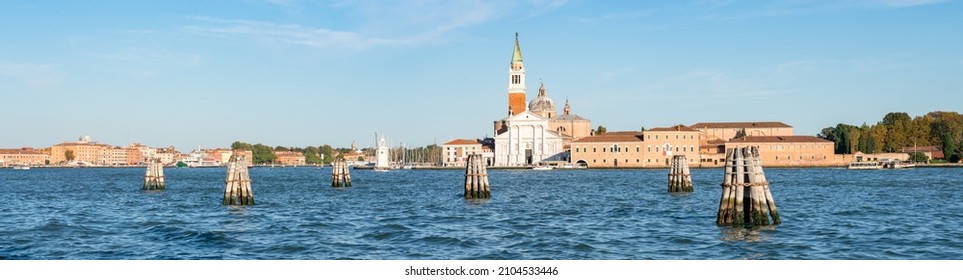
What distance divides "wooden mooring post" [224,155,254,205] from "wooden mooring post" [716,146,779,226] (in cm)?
1562

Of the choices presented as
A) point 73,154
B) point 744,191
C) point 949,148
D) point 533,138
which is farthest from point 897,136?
point 73,154

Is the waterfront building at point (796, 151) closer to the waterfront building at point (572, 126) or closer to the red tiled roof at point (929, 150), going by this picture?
the red tiled roof at point (929, 150)

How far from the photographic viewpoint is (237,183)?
3052 cm

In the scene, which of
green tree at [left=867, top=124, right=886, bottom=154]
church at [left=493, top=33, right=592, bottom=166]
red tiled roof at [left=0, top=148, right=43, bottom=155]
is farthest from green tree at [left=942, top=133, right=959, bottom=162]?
red tiled roof at [left=0, top=148, right=43, bottom=155]

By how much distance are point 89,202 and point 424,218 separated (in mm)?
15869

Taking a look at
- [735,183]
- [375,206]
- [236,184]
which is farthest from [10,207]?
[735,183]

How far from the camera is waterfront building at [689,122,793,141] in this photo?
12569 centimetres

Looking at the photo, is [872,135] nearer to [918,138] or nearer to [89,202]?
[918,138]

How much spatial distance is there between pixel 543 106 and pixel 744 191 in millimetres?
115507

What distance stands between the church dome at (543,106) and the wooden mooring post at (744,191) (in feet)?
373

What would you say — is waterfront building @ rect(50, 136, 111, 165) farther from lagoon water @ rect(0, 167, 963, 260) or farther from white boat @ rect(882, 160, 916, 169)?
lagoon water @ rect(0, 167, 963, 260)

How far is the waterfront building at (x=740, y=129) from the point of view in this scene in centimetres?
12569

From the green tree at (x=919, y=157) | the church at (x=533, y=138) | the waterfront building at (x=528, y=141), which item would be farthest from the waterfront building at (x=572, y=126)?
the green tree at (x=919, y=157)

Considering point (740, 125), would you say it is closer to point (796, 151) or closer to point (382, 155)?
point (796, 151)
